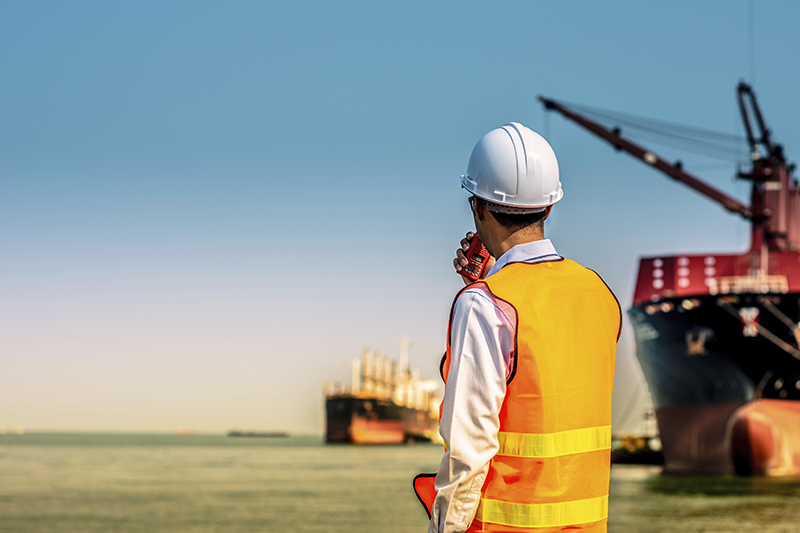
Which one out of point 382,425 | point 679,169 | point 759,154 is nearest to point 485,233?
point 679,169

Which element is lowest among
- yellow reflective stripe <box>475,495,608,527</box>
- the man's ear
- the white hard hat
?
yellow reflective stripe <box>475,495,608,527</box>

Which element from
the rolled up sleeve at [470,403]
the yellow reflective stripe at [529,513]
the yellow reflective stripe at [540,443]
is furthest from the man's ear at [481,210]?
the yellow reflective stripe at [529,513]

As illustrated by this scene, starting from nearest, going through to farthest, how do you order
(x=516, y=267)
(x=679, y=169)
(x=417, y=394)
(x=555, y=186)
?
1. (x=516, y=267)
2. (x=555, y=186)
3. (x=679, y=169)
4. (x=417, y=394)

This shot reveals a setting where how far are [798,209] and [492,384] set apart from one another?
4563 cm

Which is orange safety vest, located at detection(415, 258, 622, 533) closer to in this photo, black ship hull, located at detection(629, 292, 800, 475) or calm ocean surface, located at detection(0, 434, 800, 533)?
calm ocean surface, located at detection(0, 434, 800, 533)

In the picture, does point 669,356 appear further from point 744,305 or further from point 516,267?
point 516,267

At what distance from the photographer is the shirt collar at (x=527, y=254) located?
2000 millimetres

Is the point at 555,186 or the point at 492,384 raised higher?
the point at 555,186

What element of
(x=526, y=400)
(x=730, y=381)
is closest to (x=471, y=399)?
(x=526, y=400)

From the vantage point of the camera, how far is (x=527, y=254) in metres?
2.01

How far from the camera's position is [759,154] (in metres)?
39.4

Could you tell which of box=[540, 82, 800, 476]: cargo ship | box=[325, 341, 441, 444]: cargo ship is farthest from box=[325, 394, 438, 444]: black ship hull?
box=[540, 82, 800, 476]: cargo ship

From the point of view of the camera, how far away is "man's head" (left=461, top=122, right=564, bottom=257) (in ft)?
6.69

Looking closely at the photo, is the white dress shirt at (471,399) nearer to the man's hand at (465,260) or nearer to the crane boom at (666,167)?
the man's hand at (465,260)
